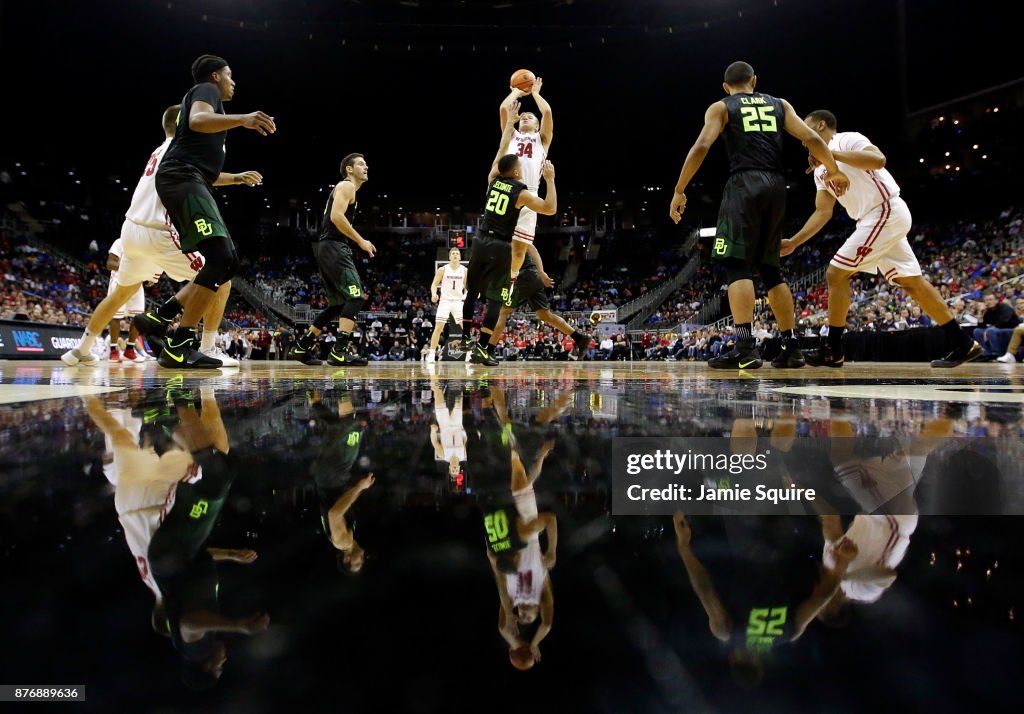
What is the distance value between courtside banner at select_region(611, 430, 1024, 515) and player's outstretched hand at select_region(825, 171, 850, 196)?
3186mm

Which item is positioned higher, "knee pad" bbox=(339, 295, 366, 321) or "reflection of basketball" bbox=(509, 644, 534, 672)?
"knee pad" bbox=(339, 295, 366, 321)

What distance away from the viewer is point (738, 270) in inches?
133

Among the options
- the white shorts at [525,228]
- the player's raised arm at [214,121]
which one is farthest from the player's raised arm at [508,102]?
the player's raised arm at [214,121]

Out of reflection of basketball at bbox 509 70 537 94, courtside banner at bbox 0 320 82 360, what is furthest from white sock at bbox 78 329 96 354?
courtside banner at bbox 0 320 82 360

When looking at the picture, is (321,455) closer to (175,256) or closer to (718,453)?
(718,453)

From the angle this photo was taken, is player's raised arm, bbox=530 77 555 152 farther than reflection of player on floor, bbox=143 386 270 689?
Yes

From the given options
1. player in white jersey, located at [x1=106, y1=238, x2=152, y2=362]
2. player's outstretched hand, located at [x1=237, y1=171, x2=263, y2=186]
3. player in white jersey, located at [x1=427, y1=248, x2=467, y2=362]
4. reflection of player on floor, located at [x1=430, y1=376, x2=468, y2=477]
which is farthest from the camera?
player in white jersey, located at [x1=427, y1=248, x2=467, y2=362]

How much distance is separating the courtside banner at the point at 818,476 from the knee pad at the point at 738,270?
2762 mm

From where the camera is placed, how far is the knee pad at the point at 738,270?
11.0 feet

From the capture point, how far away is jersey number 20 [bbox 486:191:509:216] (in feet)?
14.7

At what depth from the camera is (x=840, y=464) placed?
0.59 metres

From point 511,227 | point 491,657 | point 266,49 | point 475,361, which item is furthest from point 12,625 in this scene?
point 266,49

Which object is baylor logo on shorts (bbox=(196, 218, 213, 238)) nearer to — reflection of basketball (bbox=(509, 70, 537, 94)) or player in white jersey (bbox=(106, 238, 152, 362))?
reflection of basketball (bbox=(509, 70, 537, 94))

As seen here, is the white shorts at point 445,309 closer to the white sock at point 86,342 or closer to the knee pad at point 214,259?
the white sock at point 86,342
